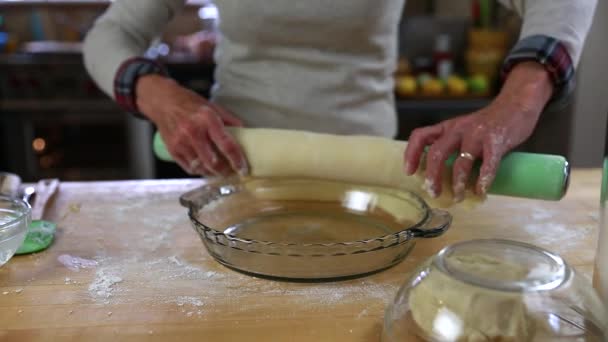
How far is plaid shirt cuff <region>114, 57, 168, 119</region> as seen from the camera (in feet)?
3.11

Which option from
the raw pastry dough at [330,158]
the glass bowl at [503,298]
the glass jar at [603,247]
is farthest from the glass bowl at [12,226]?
the glass jar at [603,247]

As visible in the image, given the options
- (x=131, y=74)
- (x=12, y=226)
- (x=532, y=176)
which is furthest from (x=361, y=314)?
(x=131, y=74)

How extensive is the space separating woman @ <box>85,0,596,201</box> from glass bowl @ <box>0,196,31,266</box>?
9.0 inches

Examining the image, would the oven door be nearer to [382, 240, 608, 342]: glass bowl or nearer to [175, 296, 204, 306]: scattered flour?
[175, 296, 204, 306]: scattered flour

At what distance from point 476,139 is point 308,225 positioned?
23 centimetres

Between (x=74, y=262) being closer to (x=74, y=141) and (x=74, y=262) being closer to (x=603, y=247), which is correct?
(x=603, y=247)

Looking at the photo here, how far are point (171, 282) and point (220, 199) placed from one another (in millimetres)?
191

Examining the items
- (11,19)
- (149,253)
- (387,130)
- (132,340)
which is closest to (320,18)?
(387,130)

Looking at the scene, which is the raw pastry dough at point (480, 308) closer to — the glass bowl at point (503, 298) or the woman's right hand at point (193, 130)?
the glass bowl at point (503, 298)

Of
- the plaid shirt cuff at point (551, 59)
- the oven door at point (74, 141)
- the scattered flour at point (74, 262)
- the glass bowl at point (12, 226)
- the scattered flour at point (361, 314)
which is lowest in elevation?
the oven door at point (74, 141)

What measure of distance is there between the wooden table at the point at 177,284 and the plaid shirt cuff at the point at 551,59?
6.9 inches

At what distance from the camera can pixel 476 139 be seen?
0.69 meters

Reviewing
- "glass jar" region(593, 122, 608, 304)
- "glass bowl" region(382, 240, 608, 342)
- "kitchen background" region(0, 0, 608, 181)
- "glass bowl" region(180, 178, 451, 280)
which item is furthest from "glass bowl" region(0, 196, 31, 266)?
"kitchen background" region(0, 0, 608, 181)

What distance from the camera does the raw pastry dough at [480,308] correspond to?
0.44 meters
